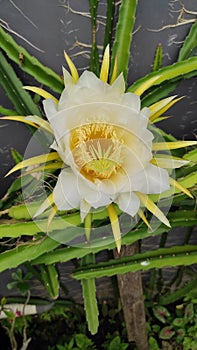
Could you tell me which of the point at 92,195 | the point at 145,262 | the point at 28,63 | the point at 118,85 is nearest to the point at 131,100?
the point at 118,85

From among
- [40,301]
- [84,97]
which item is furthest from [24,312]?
[84,97]

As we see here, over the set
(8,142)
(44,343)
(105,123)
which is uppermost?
(8,142)

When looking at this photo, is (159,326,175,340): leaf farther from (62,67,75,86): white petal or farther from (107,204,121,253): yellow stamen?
(62,67,75,86): white petal

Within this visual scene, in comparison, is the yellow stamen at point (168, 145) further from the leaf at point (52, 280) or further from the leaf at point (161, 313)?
→ the leaf at point (161, 313)

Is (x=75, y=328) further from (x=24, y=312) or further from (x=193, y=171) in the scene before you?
(x=193, y=171)

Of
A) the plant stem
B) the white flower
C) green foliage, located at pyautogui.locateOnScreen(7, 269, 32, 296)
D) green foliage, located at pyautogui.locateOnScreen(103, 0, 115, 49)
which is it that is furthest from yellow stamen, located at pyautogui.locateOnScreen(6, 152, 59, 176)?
green foliage, located at pyautogui.locateOnScreen(7, 269, 32, 296)

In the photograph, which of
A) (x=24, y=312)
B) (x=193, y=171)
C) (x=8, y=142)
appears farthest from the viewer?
(x=24, y=312)
